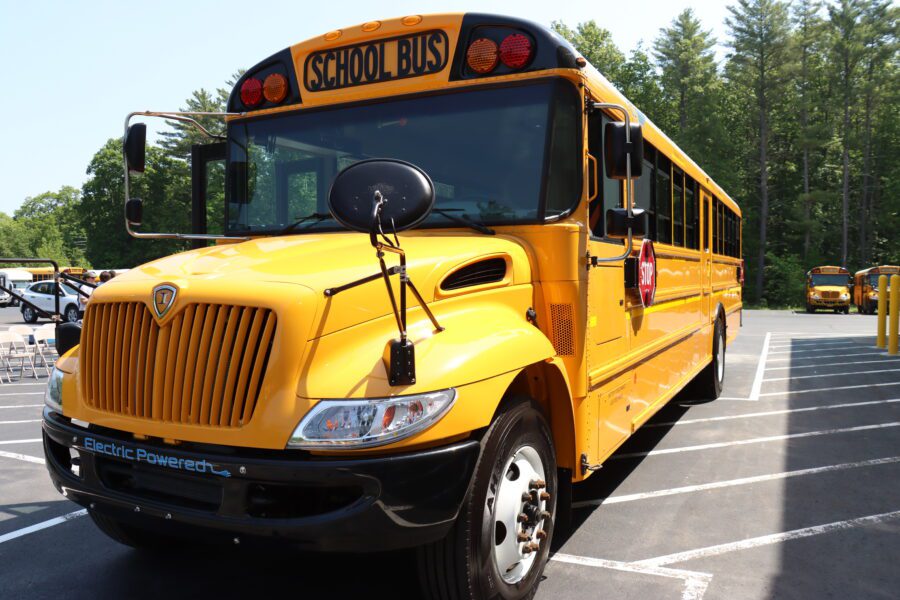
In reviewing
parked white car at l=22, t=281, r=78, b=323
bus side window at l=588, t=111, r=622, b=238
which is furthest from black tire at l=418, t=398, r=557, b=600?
parked white car at l=22, t=281, r=78, b=323

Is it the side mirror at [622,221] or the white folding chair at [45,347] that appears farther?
the white folding chair at [45,347]

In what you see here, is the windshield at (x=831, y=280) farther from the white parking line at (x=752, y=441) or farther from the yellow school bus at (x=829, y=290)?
the white parking line at (x=752, y=441)

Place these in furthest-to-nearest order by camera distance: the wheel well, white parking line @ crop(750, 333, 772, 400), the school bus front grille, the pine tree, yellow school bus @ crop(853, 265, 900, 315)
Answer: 1. the pine tree
2. yellow school bus @ crop(853, 265, 900, 315)
3. white parking line @ crop(750, 333, 772, 400)
4. the wheel well
5. the school bus front grille

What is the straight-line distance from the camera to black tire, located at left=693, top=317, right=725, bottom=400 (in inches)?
320

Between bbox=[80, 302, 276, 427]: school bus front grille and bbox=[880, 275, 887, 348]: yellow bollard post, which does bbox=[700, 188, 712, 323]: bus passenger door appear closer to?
bbox=[80, 302, 276, 427]: school bus front grille

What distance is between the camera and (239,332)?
239cm

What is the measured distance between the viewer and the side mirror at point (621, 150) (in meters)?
3.28

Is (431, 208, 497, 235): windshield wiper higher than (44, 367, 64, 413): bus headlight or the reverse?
higher

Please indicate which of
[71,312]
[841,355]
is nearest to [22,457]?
[841,355]

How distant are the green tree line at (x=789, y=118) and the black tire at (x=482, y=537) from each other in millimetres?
41747

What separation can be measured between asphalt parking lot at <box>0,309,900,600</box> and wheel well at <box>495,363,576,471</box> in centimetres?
61

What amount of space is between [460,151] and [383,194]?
1.00 metres

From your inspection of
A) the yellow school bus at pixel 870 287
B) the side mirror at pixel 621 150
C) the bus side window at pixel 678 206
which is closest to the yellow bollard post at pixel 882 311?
the bus side window at pixel 678 206

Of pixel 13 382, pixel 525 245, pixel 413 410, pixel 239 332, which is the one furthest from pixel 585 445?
pixel 13 382
